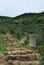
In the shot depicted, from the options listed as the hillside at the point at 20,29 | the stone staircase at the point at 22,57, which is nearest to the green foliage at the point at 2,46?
the stone staircase at the point at 22,57

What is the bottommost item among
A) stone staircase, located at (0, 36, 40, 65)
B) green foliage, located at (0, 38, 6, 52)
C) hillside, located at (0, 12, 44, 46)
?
hillside, located at (0, 12, 44, 46)

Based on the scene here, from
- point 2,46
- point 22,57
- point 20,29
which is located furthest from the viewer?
point 20,29

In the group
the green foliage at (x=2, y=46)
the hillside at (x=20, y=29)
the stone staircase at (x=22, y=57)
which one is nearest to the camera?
the stone staircase at (x=22, y=57)

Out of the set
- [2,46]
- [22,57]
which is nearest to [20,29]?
[2,46]

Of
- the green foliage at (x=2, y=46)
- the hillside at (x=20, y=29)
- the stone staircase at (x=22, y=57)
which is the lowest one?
the hillside at (x=20, y=29)

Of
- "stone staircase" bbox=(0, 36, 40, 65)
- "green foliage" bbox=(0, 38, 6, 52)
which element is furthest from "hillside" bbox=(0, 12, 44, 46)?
"stone staircase" bbox=(0, 36, 40, 65)

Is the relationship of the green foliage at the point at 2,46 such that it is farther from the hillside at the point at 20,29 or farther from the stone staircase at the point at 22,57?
the hillside at the point at 20,29

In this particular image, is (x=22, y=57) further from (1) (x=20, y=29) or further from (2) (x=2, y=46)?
(1) (x=20, y=29)

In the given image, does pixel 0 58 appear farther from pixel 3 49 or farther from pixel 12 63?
pixel 3 49

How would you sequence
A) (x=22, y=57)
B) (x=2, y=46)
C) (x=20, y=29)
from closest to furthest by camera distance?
(x=22, y=57) → (x=2, y=46) → (x=20, y=29)

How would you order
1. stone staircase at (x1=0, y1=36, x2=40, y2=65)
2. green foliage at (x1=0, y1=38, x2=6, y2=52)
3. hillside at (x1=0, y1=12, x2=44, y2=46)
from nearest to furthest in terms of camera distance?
stone staircase at (x1=0, y1=36, x2=40, y2=65)
green foliage at (x1=0, y1=38, x2=6, y2=52)
hillside at (x1=0, y1=12, x2=44, y2=46)

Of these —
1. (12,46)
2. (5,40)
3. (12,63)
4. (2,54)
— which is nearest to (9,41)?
(5,40)

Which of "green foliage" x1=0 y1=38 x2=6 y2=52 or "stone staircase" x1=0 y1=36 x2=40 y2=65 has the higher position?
"stone staircase" x1=0 y1=36 x2=40 y2=65

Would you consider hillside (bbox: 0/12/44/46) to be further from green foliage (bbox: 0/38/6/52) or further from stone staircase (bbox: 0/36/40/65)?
A: stone staircase (bbox: 0/36/40/65)
